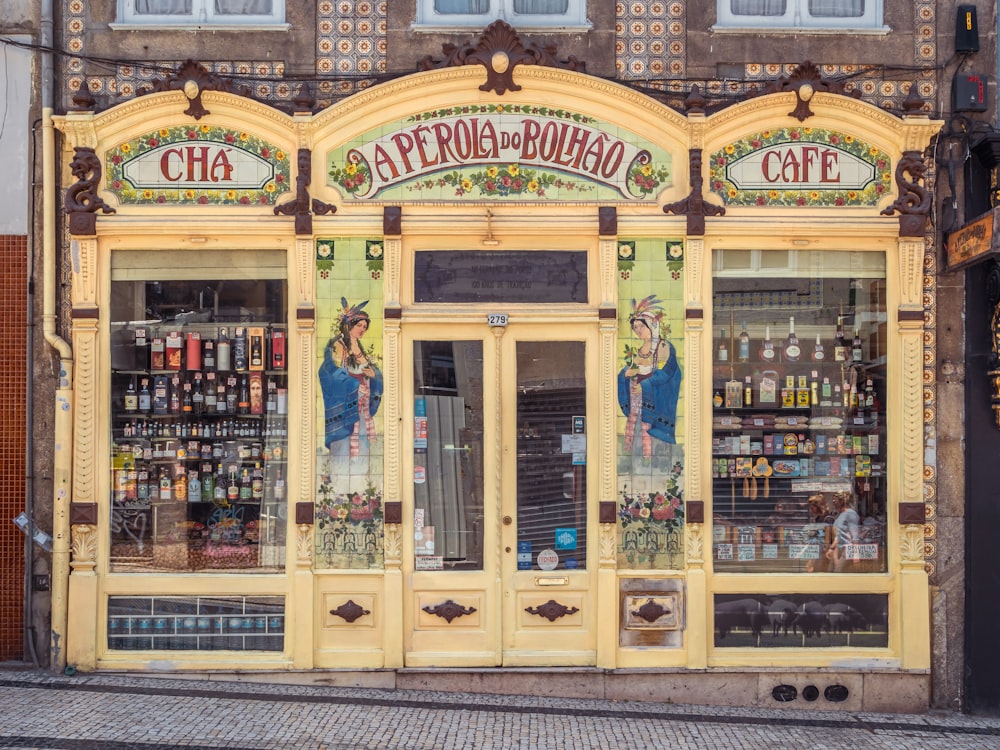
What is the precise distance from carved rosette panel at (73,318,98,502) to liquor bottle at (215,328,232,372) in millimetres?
932

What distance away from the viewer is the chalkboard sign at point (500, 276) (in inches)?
328

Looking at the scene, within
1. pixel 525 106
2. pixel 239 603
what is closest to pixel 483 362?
pixel 525 106

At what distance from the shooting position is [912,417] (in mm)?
8289

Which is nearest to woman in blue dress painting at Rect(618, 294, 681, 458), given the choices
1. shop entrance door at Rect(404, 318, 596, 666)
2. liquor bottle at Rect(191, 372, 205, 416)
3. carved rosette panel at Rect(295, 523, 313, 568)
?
shop entrance door at Rect(404, 318, 596, 666)

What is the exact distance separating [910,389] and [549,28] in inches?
157

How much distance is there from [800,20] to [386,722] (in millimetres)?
6226

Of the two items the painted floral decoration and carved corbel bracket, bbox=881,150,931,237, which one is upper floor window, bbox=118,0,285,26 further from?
carved corbel bracket, bbox=881,150,931,237

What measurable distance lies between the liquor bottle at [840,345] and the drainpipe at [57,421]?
601 cm

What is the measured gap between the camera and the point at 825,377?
8500mm

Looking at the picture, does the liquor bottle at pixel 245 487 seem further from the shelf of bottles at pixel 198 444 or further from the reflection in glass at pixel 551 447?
the reflection in glass at pixel 551 447

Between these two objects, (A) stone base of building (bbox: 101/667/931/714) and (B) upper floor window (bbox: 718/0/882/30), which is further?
(B) upper floor window (bbox: 718/0/882/30)

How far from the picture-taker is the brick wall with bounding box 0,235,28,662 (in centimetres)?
837

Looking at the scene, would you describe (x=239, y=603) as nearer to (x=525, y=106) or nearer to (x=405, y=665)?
(x=405, y=665)

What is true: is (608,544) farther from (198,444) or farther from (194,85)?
(194,85)
